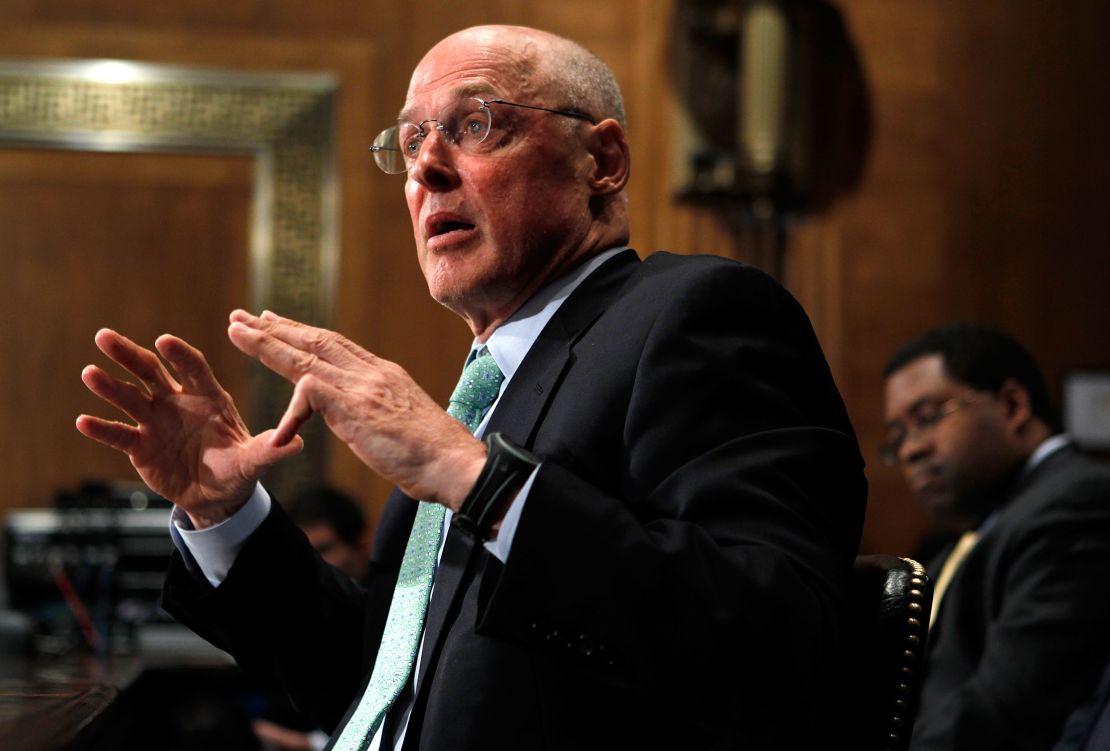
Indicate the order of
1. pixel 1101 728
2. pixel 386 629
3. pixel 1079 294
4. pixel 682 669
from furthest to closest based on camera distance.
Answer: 1. pixel 1079 294
2. pixel 1101 728
3. pixel 386 629
4. pixel 682 669

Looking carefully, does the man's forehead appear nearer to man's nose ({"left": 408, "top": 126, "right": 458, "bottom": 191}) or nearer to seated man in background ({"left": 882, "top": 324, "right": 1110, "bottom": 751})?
seated man in background ({"left": 882, "top": 324, "right": 1110, "bottom": 751})

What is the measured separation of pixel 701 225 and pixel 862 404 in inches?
37.6

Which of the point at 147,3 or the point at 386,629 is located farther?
the point at 147,3

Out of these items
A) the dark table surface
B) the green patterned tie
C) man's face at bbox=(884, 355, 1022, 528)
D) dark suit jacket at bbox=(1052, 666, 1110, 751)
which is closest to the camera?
the dark table surface

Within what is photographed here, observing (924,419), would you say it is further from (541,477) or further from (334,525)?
(541,477)

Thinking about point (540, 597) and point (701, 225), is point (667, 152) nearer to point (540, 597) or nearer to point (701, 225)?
point (701, 225)

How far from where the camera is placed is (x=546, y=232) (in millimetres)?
1719

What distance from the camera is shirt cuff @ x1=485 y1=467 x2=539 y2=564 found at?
50.2 inches

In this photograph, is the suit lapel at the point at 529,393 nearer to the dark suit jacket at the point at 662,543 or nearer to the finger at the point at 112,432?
the dark suit jacket at the point at 662,543

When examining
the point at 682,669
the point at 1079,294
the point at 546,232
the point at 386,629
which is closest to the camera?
the point at 682,669

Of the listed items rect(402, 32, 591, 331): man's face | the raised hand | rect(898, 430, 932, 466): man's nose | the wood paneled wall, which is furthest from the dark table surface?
the wood paneled wall

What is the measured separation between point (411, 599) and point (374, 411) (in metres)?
0.36

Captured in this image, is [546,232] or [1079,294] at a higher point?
[546,232]

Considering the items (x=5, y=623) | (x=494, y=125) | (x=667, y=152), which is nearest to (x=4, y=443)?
(x=5, y=623)
